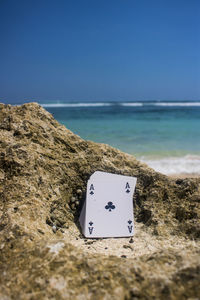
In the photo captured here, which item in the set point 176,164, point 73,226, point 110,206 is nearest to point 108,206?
point 110,206

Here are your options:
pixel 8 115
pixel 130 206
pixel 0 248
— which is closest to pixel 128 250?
pixel 130 206

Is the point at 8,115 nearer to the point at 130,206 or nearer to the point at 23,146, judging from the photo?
the point at 23,146

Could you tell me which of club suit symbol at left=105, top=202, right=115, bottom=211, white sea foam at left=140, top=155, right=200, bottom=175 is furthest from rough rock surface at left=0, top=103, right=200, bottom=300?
white sea foam at left=140, top=155, right=200, bottom=175

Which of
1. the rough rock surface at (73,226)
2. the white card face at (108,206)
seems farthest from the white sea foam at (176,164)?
the white card face at (108,206)

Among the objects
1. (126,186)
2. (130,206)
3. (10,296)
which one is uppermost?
(126,186)

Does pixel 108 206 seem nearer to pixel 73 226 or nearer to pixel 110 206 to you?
pixel 110 206

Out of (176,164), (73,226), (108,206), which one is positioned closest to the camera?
(73,226)

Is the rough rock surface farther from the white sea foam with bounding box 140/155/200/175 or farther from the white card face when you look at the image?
the white sea foam with bounding box 140/155/200/175
